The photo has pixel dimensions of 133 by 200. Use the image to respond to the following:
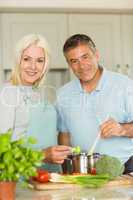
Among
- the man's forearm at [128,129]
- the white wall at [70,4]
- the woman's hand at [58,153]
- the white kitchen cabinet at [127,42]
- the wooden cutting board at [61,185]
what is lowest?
the wooden cutting board at [61,185]

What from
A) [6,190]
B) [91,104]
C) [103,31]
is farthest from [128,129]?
[103,31]

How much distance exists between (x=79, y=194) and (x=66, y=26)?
2058mm

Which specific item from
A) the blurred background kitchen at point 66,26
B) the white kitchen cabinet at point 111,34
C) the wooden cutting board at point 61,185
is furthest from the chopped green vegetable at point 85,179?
the white kitchen cabinet at point 111,34

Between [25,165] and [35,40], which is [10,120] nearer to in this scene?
[35,40]

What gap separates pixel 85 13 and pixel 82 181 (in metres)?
Answer: 2.04

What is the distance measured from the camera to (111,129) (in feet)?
6.50

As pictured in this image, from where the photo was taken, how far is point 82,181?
162cm

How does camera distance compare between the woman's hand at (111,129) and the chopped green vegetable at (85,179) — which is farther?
the woman's hand at (111,129)

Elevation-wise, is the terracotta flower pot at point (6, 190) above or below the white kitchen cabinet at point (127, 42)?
below

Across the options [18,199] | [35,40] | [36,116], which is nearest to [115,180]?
[18,199]

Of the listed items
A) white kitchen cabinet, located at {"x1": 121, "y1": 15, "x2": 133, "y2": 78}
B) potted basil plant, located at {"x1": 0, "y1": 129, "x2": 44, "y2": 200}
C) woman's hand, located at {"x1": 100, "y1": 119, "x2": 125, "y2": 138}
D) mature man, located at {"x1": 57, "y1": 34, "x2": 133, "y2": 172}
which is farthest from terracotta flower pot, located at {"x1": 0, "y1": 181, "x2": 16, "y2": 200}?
white kitchen cabinet, located at {"x1": 121, "y1": 15, "x2": 133, "y2": 78}

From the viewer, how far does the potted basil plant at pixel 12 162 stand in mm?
1299

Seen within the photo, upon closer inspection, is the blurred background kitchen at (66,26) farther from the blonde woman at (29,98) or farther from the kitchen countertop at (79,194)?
the kitchen countertop at (79,194)

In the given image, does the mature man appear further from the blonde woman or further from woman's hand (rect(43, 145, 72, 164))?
woman's hand (rect(43, 145, 72, 164))
